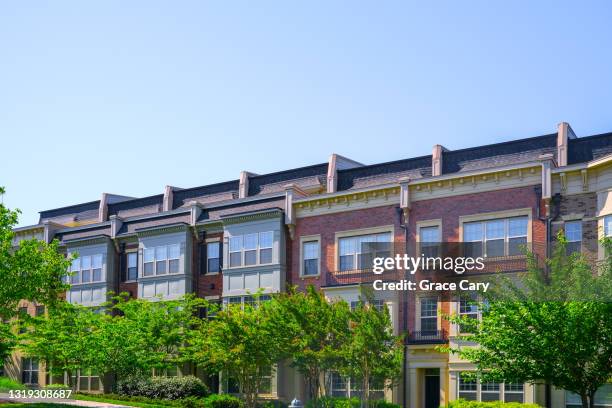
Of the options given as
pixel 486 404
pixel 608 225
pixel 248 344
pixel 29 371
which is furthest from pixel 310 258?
pixel 29 371

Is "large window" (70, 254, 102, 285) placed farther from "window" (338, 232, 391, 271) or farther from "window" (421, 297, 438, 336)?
"window" (421, 297, 438, 336)

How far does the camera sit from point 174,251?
46969 mm

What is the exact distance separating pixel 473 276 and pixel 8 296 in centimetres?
1844

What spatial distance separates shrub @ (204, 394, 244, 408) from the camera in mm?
38156

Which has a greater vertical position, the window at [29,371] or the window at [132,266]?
the window at [132,266]

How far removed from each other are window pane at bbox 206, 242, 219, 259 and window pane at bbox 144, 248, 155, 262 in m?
3.90

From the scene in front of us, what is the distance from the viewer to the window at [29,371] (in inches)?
2133

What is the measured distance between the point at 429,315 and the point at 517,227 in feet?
17.8

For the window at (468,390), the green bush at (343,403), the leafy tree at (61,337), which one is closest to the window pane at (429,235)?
the window at (468,390)

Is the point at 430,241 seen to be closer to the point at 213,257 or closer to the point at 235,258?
the point at 235,258

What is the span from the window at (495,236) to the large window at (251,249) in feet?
35.8

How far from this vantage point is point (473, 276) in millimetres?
34938

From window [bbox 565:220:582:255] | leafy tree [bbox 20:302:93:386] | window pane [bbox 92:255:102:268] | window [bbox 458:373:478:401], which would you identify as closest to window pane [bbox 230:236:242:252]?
leafy tree [bbox 20:302:93:386]

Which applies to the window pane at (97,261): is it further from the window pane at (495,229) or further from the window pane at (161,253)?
the window pane at (495,229)
